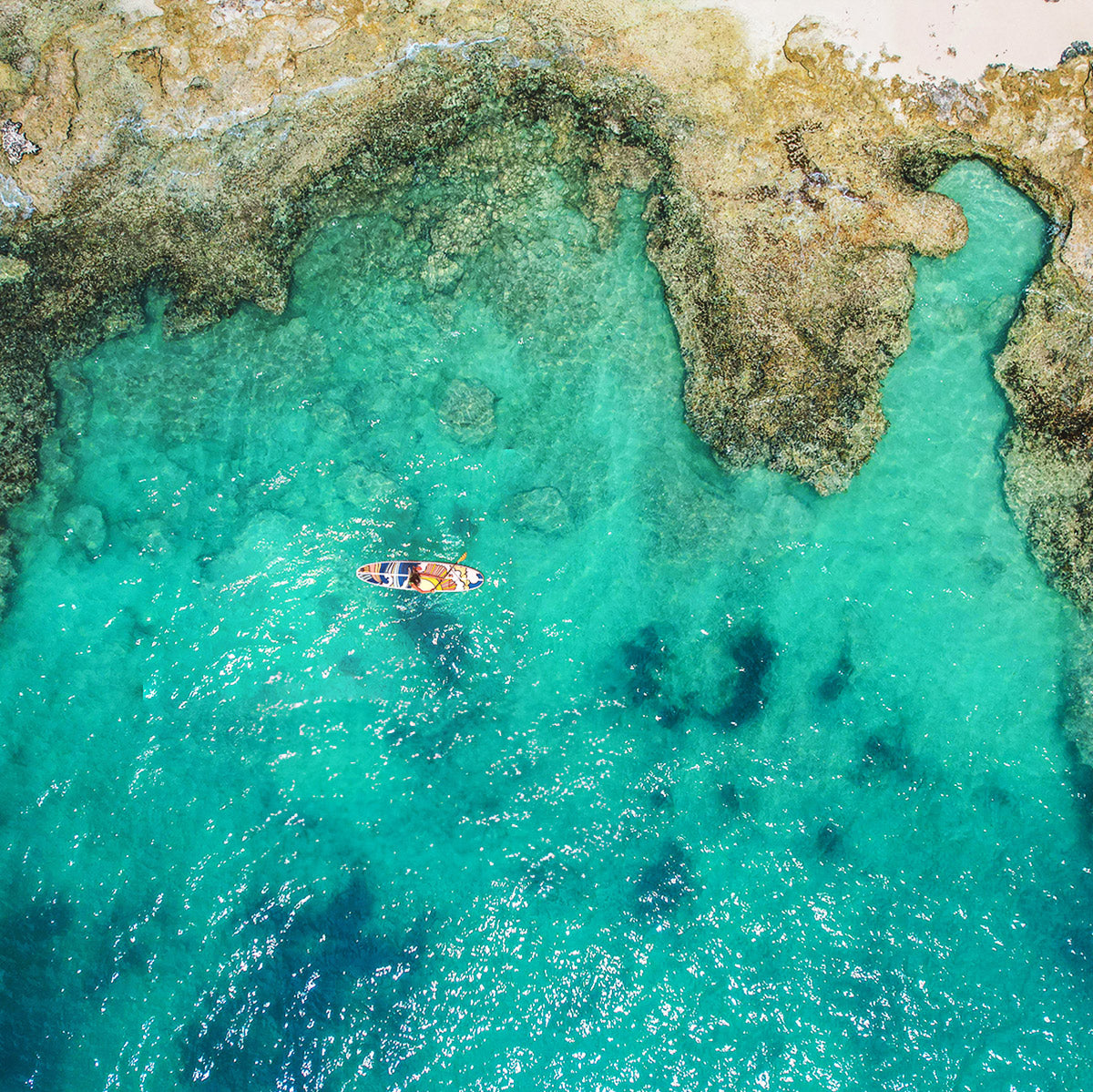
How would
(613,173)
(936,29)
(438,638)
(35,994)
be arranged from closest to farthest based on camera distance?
(936,29), (35,994), (613,173), (438,638)

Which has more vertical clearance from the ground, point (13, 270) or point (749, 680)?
point (13, 270)

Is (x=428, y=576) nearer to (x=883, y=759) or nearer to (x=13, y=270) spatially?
(x=883, y=759)

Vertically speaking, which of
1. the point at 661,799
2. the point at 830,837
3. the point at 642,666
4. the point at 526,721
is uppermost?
the point at 642,666

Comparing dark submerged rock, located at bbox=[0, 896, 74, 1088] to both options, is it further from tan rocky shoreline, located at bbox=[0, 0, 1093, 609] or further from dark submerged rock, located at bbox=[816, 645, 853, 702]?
dark submerged rock, located at bbox=[816, 645, 853, 702]

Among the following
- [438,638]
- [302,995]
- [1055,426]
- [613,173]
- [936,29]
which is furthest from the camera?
[438,638]

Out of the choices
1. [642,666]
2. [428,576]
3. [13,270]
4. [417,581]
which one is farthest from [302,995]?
[13,270]

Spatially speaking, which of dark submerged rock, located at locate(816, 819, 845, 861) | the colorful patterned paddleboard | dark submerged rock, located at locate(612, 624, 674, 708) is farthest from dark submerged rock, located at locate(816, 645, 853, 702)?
the colorful patterned paddleboard
